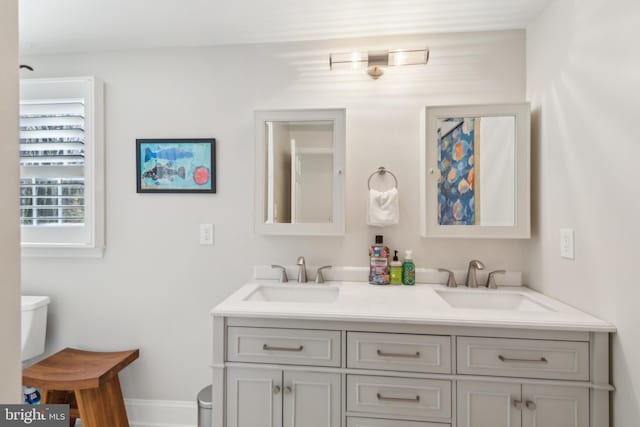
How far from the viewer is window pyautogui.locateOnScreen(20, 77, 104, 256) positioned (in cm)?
208

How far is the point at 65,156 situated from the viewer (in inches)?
82.4

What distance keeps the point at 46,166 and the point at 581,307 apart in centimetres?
291

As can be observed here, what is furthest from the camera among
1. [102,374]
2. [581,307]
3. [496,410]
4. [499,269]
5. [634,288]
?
[499,269]

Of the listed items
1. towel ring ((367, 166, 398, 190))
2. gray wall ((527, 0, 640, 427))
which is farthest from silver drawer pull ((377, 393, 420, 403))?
towel ring ((367, 166, 398, 190))

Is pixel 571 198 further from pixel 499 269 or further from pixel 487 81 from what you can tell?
pixel 487 81

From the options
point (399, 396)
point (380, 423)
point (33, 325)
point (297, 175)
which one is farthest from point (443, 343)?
point (33, 325)

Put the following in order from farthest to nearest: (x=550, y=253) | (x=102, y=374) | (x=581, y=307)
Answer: (x=102, y=374)
(x=550, y=253)
(x=581, y=307)

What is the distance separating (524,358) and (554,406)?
194 millimetres

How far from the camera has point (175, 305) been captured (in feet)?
6.81

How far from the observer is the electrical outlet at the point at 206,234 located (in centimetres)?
205

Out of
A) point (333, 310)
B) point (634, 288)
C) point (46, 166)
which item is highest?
point (46, 166)

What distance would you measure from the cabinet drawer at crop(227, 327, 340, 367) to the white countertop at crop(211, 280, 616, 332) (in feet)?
0.25

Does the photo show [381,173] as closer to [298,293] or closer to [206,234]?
[298,293]

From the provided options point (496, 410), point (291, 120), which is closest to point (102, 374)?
point (291, 120)
